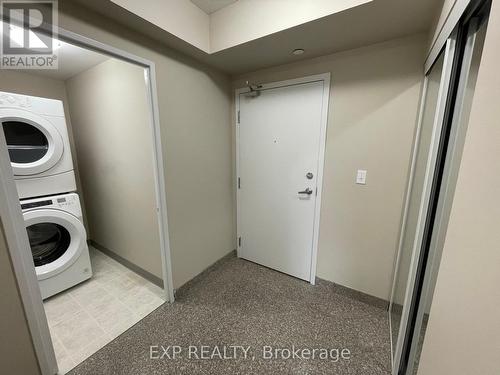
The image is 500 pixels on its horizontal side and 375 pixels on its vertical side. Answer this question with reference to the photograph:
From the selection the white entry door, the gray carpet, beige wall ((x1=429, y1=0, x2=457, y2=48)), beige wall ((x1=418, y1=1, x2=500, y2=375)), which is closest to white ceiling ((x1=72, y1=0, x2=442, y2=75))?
beige wall ((x1=429, y1=0, x2=457, y2=48))

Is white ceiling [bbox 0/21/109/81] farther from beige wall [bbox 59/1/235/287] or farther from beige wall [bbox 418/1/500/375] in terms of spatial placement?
beige wall [bbox 418/1/500/375]

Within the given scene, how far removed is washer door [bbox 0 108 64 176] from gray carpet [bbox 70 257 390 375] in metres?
1.63

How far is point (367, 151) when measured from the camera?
1.73 meters

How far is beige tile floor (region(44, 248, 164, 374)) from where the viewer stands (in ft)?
4.99

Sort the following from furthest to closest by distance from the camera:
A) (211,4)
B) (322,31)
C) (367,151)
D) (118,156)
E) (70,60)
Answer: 1. (118,156)
2. (70,60)
3. (367,151)
4. (211,4)
5. (322,31)

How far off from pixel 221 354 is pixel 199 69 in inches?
92.9

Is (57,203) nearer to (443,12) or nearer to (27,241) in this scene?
(27,241)

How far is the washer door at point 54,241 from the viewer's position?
6.19 ft

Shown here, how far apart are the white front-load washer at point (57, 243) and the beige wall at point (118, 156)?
42 centimetres

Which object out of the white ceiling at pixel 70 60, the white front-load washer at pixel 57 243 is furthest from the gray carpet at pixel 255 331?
the white ceiling at pixel 70 60

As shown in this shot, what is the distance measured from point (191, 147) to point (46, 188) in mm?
1369

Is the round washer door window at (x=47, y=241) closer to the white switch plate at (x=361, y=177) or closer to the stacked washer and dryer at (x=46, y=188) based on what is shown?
the stacked washer and dryer at (x=46, y=188)

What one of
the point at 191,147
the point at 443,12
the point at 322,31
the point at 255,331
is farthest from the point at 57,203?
the point at 443,12

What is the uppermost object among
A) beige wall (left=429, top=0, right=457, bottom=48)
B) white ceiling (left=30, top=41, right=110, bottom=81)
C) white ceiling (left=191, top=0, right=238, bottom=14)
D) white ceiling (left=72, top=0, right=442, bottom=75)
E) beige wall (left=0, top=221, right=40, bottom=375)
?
white ceiling (left=191, top=0, right=238, bottom=14)
